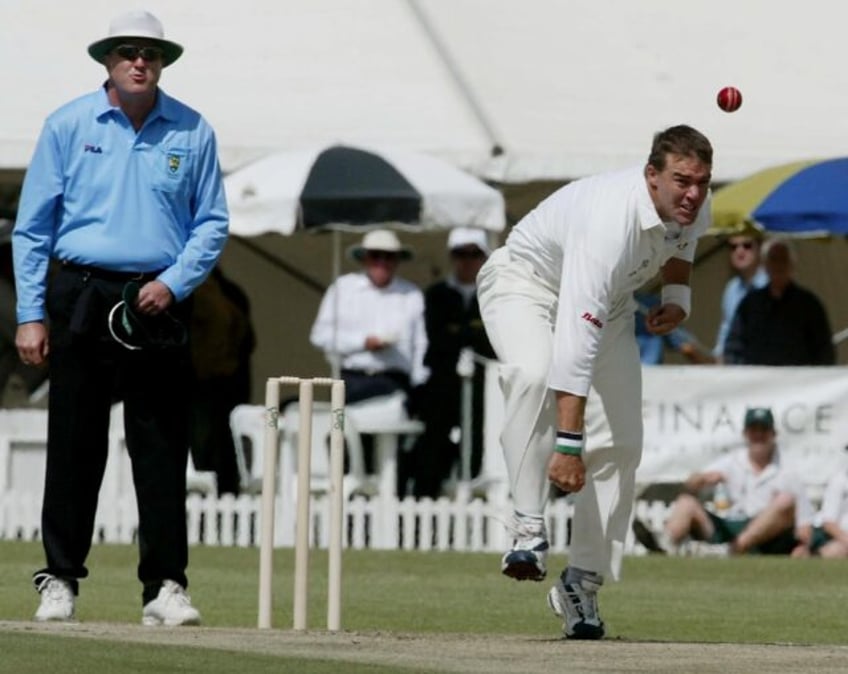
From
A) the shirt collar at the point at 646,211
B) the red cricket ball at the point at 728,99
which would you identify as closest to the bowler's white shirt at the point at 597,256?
the shirt collar at the point at 646,211

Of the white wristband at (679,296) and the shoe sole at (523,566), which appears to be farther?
the white wristband at (679,296)

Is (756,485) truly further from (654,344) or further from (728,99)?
(728,99)

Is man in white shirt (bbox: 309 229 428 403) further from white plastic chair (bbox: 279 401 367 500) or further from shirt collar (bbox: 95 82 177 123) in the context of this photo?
shirt collar (bbox: 95 82 177 123)

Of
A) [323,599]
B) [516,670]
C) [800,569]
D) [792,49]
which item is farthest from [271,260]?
[516,670]

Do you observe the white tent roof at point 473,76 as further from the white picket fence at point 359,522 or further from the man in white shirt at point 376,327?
the white picket fence at point 359,522

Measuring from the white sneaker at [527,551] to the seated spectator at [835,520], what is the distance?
692cm

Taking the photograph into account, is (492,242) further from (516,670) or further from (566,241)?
(516,670)

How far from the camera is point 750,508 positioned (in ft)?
51.3

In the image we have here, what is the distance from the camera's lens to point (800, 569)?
14055mm

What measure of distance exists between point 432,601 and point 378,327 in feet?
17.9

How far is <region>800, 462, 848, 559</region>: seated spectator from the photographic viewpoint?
50.1 ft

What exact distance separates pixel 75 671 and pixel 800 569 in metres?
7.62

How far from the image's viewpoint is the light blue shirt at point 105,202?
8.94 m

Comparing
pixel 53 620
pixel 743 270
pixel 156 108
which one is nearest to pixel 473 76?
pixel 743 270
